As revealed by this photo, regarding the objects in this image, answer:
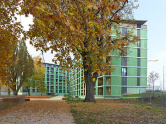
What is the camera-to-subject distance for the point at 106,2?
5.82 meters

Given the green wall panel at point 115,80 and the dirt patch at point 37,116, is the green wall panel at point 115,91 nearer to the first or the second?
the green wall panel at point 115,80

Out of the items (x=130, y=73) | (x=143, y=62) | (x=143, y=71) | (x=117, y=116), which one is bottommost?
(x=117, y=116)

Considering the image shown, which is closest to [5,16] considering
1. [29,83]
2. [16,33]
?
[16,33]

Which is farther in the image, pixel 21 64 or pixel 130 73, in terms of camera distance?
pixel 130 73

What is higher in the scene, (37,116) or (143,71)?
(143,71)

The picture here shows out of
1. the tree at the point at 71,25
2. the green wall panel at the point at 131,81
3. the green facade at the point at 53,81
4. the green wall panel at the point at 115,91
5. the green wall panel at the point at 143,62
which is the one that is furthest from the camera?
the green facade at the point at 53,81

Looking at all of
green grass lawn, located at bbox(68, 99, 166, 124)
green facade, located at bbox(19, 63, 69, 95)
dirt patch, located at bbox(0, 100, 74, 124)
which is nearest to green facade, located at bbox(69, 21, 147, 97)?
green grass lawn, located at bbox(68, 99, 166, 124)

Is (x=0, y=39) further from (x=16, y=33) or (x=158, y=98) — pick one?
(x=158, y=98)

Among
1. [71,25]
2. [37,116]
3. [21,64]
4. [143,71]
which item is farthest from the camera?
[143,71]

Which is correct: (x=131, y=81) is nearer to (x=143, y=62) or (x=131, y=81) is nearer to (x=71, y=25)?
(x=143, y=62)

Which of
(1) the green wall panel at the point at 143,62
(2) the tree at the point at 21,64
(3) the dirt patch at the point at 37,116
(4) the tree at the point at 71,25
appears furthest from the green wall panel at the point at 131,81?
(4) the tree at the point at 71,25

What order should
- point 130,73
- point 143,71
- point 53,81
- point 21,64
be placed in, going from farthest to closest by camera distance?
point 53,81, point 143,71, point 130,73, point 21,64

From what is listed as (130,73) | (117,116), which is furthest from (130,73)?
(117,116)

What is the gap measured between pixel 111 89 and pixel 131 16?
18876 mm
